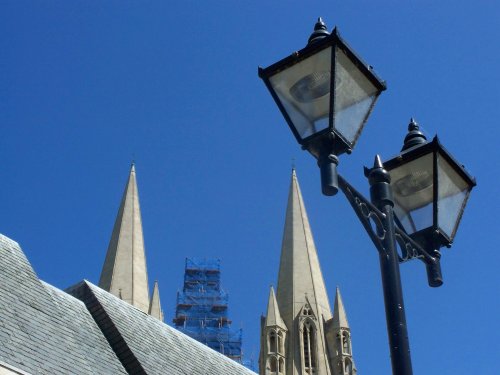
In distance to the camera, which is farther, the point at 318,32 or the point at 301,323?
the point at 301,323

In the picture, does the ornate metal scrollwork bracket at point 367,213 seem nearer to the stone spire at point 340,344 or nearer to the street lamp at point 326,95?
the street lamp at point 326,95

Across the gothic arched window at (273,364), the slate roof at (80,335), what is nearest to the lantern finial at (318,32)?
the slate roof at (80,335)

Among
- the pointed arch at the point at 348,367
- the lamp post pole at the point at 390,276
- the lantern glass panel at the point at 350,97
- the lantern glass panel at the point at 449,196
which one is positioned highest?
the pointed arch at the point at 348,367

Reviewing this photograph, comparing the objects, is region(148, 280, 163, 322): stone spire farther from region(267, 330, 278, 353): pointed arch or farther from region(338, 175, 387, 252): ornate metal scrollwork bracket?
region(338, 175, 387, 252): ornate metal scrollwork bracket

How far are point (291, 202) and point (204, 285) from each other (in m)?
16.9

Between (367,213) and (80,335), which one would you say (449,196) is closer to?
(367,213)

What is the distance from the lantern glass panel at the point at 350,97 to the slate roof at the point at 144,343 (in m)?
11.1

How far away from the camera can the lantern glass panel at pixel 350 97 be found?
19.7 ft

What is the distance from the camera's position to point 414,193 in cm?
670

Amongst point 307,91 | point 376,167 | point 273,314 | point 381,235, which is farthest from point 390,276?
point 273,314

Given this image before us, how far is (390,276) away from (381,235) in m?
0.39

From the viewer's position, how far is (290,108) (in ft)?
20.3

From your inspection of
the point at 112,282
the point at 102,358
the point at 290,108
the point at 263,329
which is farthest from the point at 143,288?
the point at 290,108

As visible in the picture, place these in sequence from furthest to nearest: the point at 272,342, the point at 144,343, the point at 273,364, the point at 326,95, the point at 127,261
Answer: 1. the point at 127,261
2. the point at 272,342
3. the point at 273,364
4. the point at 144,343
5. the point at 326,95
